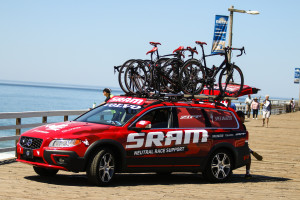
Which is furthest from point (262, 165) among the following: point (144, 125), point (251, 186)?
point (144, 125)

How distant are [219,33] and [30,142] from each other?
15541mm

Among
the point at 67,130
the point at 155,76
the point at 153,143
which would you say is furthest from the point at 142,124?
the point at 155,76

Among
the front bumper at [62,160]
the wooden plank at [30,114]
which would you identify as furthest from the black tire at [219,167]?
the wooden plank at [30,114]

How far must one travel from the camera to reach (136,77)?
11703 millimetres

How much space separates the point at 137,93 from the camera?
11.0 meters

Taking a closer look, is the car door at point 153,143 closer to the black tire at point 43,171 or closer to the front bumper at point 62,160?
the front bumper at point 62,160

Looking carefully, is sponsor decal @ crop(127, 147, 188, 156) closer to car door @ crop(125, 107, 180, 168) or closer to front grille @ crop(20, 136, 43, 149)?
car door @ crop(125, 107, 180, 168)

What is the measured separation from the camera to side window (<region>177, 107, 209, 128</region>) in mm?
10566

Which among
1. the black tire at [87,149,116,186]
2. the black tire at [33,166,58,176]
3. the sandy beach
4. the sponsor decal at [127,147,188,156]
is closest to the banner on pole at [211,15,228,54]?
the sandy beach

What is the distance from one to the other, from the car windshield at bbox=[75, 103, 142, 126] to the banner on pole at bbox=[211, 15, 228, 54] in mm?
13458

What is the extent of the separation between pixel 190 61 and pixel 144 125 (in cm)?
281

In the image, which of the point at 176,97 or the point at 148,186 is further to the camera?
the point at 176,97

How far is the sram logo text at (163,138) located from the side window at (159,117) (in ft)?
0.61

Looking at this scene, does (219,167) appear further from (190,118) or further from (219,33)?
(219,33)
